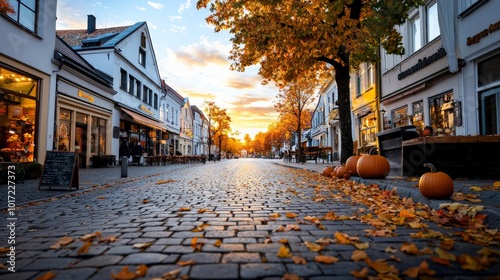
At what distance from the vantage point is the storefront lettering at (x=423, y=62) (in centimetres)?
1168

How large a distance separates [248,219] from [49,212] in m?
3.10

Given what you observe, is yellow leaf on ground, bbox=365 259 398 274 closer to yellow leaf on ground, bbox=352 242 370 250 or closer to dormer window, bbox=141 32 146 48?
yellow leaf on ground, bbox=352 242 370 250

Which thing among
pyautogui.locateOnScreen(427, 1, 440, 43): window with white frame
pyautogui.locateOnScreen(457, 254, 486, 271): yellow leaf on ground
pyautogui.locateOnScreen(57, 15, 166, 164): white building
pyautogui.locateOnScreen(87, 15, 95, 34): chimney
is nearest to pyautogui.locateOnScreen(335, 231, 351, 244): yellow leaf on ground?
pyautogui.locateOnScreen(457, 254, 486, 271): yellow leaf on ground

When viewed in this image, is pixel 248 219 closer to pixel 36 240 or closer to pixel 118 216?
pixel 118 216

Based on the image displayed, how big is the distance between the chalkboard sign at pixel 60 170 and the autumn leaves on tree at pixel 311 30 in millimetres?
6643

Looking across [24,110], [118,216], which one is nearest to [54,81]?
[24,110]

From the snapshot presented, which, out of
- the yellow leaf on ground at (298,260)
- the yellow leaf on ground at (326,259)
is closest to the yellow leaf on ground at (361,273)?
the yellow leaf on ground at (326,259)

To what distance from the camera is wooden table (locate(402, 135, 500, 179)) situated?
6898mm

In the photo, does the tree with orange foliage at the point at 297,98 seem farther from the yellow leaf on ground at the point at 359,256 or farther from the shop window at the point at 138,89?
the yellow leaf on ground at the point at 359,256

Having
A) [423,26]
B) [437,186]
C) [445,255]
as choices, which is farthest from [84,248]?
[423,26]

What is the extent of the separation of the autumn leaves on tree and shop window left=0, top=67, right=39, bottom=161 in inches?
272

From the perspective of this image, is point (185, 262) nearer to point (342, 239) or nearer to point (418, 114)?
point (342, 239)

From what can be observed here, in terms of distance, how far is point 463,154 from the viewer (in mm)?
7086

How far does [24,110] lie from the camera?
440 inches
